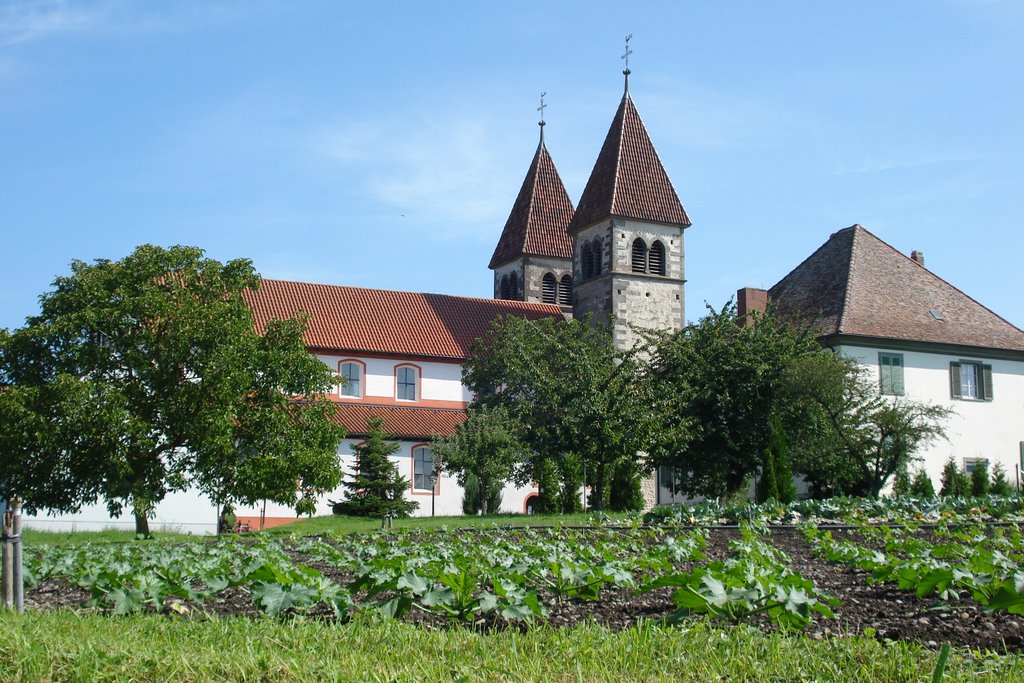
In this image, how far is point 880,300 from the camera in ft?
135

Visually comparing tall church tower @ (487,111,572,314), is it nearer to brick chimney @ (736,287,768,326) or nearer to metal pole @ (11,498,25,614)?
brick chimney @ (736,287,768,326)

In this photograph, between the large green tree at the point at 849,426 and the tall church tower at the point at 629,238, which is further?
the tall church tower at the point at 629,238

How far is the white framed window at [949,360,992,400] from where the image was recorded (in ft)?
134

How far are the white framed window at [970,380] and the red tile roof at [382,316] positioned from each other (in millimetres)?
17252

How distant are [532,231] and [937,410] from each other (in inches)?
1151

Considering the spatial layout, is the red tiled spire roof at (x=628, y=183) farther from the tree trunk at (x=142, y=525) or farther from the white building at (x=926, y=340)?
the tree trunk at (x=142, y=525)

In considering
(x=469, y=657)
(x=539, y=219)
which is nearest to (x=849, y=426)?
(x=469, y=657)

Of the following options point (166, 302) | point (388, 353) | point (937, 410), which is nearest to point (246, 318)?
point (166, 302)

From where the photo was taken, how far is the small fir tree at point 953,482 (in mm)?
37438

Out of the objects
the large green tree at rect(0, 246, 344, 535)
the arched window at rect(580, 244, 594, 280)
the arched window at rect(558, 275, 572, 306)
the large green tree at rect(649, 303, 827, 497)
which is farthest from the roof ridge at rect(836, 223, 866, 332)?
the large green tree at rect(0, 246, 344, 535)

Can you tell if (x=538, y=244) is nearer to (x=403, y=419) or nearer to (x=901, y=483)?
(x=403, y=419)

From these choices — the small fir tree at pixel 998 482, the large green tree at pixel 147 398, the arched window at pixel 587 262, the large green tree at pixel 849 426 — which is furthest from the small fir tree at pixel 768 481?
the arched window at pixel 587 262

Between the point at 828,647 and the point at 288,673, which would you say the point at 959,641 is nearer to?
the point at 828,647

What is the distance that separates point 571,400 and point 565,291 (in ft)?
83.7
